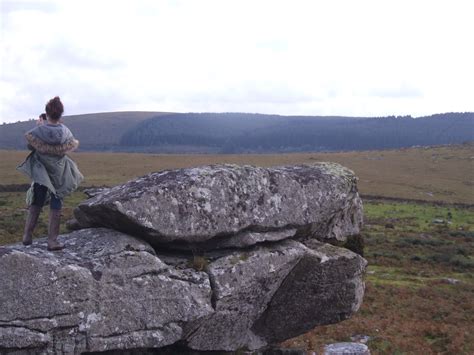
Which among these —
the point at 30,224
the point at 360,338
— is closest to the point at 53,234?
the point at 30,224

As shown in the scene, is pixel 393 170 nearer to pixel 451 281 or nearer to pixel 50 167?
pixel 451 281

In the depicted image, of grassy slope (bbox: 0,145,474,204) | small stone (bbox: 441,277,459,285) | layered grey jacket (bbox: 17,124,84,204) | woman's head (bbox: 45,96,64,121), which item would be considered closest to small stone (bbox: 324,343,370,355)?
layered grey jacket (bbox: 17,124,84,204)

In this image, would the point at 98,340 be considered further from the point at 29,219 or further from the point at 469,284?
the point at 469,284

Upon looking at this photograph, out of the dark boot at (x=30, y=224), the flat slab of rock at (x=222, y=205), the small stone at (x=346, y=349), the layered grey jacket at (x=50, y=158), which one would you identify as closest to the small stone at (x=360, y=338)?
the small stone at (x=346, y=349)

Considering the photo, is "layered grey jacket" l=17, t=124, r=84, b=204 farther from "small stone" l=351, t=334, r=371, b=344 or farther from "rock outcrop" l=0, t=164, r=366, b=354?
"small stone" l=351, t=334, r=371, b=344

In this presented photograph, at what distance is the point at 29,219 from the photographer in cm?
1156

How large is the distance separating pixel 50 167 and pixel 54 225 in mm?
1237

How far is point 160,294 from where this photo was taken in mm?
11516

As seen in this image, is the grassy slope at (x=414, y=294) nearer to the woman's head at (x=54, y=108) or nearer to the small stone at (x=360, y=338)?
the small stone at (x=360, y=338)

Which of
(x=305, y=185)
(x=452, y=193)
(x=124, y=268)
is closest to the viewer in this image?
(x=124, y=268)

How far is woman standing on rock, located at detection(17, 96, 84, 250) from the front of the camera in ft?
37.1

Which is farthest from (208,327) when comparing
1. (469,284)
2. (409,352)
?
(469,284)

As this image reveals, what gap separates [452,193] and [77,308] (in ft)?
297

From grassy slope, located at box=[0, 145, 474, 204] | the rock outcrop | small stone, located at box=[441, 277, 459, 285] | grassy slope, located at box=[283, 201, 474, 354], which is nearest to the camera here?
the rock outcrop
